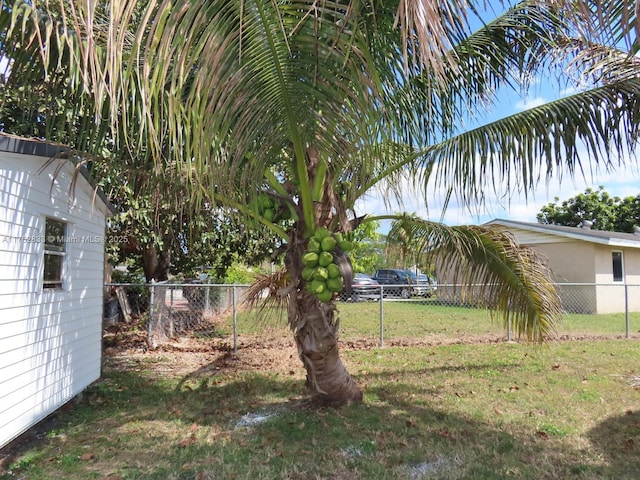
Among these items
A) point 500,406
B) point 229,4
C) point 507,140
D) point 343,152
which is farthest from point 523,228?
point 229,4

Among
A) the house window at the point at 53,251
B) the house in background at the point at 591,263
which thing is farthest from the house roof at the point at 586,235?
the house window at the point at 53,251

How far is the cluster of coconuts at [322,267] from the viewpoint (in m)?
4.51

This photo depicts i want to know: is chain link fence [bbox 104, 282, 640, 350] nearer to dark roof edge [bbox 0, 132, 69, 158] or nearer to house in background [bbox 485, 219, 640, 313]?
house in background [bbox 485, 219, 640, 313]

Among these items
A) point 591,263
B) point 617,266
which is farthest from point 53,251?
point 617,266

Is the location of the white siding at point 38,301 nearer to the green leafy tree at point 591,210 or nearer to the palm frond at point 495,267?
the palm frond at point 495,267

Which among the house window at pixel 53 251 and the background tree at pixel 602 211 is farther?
the background tree at pixel 602 211

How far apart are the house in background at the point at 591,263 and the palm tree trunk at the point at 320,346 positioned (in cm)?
1200

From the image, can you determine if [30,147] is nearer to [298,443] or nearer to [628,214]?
[298,443]

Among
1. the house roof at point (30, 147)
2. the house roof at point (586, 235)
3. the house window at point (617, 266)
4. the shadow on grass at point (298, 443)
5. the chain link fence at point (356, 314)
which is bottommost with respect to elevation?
the shadow on grass at point (298, 443)

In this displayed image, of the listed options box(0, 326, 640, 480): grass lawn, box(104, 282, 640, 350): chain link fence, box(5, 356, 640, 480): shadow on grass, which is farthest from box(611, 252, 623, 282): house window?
box(5, 356, 640, 480): shadow on grass

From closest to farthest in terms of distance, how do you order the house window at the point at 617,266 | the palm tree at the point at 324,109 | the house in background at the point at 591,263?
the palm tree at the point at 324,109
the house in background at the point at 591,263
the house window at the point at 617,266

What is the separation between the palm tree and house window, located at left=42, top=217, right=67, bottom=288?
1617 mm

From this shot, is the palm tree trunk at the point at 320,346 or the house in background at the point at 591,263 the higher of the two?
the house in background at the point at 591,263

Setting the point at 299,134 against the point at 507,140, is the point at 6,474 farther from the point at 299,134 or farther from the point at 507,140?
the point at 507,140
